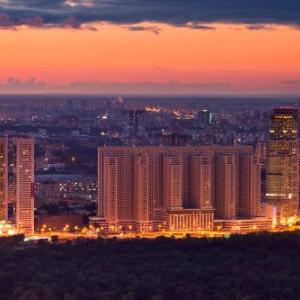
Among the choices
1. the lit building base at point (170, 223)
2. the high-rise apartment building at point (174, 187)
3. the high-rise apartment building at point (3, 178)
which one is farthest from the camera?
the high-rise apartment building at point (174, 187)

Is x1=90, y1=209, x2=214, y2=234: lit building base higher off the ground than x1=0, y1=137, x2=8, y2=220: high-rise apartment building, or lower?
lower

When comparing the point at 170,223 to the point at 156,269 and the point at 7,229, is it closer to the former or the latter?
the point at 7,229

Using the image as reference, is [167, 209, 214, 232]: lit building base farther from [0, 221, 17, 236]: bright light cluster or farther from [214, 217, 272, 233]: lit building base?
[0, 221, 17, 236]: bright light cluster

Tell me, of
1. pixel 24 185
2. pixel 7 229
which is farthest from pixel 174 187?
pixel 7 229

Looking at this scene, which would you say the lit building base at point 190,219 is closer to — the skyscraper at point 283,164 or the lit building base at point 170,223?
the lit building base at point 170,223

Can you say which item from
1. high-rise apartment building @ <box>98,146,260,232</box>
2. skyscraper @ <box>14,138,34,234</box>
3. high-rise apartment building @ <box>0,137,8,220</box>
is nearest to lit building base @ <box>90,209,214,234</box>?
high-rise apartment building @ <box>98,146,260,232</box>

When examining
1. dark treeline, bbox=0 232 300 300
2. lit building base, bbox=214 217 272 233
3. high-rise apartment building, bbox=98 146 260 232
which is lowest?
dark treeline, bbox=0 232 300 300

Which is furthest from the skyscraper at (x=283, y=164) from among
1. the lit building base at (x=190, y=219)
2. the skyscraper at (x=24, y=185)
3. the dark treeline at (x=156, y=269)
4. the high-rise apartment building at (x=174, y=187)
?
the dark treeline at (x=156, y=269)
